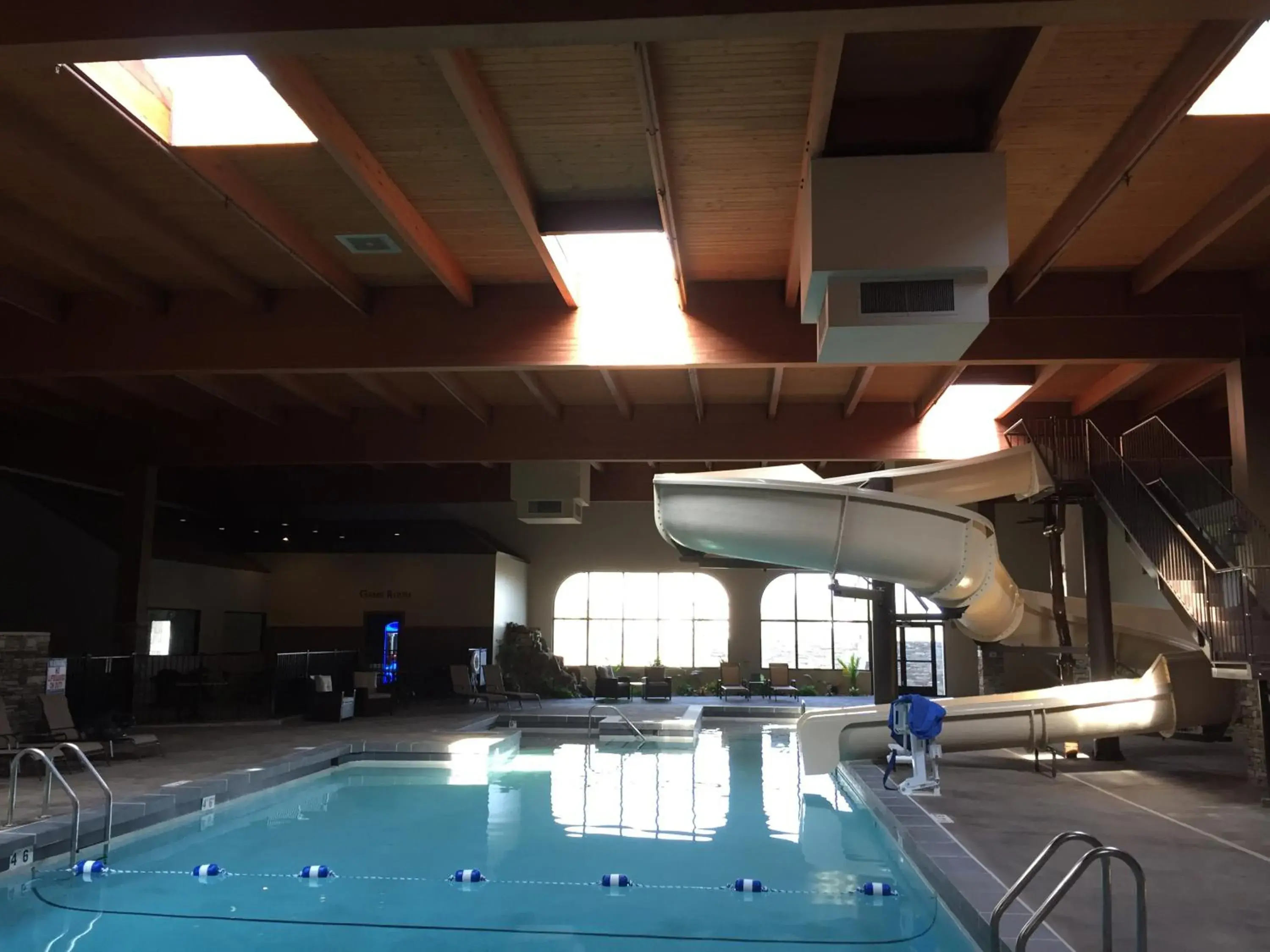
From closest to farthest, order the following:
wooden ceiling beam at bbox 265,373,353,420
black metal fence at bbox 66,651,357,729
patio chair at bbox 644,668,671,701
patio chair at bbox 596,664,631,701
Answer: wooden ceiling beam at bbox 265,373,353,420, black metal fence at bbox 66,651,357,729, patio chair at bbox 596,664,631,701, patio chair at bbox 644,668,671,701

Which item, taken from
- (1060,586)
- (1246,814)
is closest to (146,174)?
(1246,814)

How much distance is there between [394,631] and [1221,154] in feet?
62.3

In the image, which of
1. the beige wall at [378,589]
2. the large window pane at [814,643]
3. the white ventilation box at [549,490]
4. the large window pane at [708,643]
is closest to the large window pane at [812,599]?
the large window pane at [814,643]

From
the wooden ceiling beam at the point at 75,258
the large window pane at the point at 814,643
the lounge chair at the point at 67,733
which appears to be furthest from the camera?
the large window pane at the point at 814,643

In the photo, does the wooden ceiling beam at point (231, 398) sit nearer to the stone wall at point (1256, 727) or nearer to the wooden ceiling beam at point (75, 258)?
the wooden ceiling beam at point (75, 258)

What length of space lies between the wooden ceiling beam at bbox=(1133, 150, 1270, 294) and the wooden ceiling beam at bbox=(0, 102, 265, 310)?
7.31 m

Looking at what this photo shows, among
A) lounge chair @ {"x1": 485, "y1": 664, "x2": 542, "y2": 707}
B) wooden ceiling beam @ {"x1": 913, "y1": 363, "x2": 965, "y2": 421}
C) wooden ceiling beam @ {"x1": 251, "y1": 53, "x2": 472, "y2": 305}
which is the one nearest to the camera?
wooden ceiling beam @ {"x1": 251, "y1": 53, "x2": 472, "y2": 305}

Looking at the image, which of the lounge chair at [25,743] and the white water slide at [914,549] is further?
the lounge chair at [25,743]

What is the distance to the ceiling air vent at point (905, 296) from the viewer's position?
598 centimetres

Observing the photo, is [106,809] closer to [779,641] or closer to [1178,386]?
[1178,386]

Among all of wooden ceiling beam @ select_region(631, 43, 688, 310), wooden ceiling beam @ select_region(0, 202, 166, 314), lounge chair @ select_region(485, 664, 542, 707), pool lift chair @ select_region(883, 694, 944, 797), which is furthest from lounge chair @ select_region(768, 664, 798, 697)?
wooden ceiling beam @ select_region(0, 202, 166, 314)

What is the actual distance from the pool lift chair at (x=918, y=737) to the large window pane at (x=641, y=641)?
16183 millimetres

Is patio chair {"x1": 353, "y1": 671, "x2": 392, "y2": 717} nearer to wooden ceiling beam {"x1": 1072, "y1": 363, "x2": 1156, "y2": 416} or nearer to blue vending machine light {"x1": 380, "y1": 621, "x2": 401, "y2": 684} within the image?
blue vending machine light {"x1": 380, "y1": 621, "x2": 401, "y2": 684}

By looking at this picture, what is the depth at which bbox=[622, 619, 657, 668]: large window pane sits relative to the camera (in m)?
24.6
